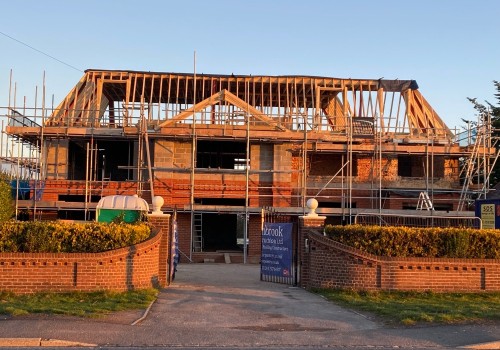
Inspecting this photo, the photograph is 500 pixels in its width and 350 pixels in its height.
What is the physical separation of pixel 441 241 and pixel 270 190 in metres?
13.5

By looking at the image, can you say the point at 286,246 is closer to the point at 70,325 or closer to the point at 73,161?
the point at 70,325

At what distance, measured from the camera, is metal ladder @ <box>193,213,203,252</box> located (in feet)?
91.5

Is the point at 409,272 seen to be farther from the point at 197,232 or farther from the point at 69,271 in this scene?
the point at 197,232

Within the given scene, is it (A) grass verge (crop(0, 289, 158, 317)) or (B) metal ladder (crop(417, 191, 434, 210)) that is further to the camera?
(B) metal ladder (crop(417, 191, 434, 210))

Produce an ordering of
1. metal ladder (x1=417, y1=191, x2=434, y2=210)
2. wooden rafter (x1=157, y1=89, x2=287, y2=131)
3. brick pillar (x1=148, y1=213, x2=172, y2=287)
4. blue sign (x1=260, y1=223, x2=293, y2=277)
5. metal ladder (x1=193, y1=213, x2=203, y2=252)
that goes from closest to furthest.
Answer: brick pillar (x1=148, y1=213, x2=172, y2=287)
blue sign (x1=260, y1=223, x2=293, y2=277)
metal ladder (x1=417, y1=191, x2=434, y2=210)
wooden rafter (x1=157, y1=89, x2=287, y2=131)
metal ladder (x1=193, y1=213, x2=203, y2=252)

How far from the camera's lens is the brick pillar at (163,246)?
16.3 metres

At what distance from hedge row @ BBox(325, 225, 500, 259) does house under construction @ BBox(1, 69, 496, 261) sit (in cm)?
1052

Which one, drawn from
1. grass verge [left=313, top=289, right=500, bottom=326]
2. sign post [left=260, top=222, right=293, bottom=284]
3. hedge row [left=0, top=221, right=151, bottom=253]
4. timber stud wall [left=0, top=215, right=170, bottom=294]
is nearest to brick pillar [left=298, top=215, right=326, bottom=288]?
sign post [left=260, top=222, right=293, bottom=284]

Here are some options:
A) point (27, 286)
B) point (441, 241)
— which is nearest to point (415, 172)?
point (441, 241)

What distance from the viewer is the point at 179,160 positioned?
92.1 ft

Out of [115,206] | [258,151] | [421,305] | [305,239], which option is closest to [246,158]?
[258,151]

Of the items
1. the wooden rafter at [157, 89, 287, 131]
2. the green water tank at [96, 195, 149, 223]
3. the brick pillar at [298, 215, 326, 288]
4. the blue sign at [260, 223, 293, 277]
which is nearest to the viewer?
the brick pillar at [298, 215, 326, 288]

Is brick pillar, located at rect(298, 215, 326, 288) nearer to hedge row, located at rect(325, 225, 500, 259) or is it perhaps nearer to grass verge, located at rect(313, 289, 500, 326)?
grass verge, located at rect(313, 289, 500, 326)

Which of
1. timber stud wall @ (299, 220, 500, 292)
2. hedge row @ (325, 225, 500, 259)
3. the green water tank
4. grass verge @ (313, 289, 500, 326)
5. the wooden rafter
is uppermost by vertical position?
the wooden rafter
